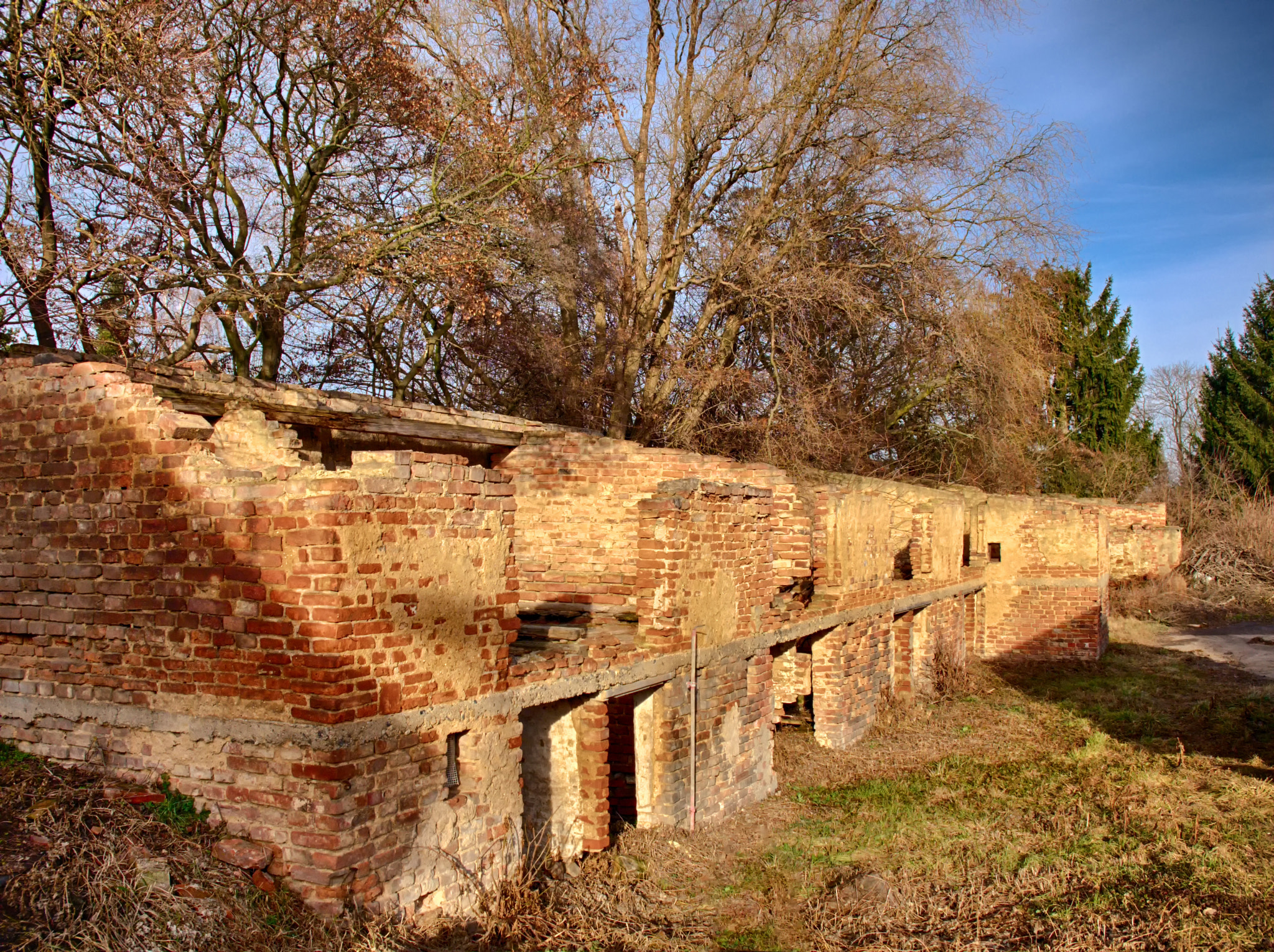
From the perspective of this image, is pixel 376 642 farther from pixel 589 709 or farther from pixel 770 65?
pixel 770 65

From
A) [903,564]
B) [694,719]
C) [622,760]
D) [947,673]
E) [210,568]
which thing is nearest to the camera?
[210,568]

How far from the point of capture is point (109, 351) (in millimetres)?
9383

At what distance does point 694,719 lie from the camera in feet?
24.1

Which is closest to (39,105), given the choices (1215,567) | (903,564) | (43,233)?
(43,233)

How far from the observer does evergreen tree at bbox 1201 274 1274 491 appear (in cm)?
3092

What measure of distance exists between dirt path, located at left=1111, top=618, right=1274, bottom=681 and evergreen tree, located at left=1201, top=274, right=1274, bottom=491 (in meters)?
12.6

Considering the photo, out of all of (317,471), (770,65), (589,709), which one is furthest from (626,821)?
(770,65)

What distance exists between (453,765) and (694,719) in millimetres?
2653

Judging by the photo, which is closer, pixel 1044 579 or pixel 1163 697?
pixel 1163 697

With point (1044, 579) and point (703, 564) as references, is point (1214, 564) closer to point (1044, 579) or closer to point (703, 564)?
point (1044, 579)

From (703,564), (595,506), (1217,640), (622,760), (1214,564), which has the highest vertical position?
(595,506)

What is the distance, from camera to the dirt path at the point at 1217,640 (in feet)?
52.2

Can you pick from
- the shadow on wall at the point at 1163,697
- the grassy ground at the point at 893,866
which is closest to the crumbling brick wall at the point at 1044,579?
the shadow on wall at the point at 1163,697

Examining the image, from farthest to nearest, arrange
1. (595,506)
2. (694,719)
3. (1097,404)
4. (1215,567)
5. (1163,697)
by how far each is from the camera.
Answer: (1097,404) < (1215,567) < (1163,697) < (595,506) < (694,719)
